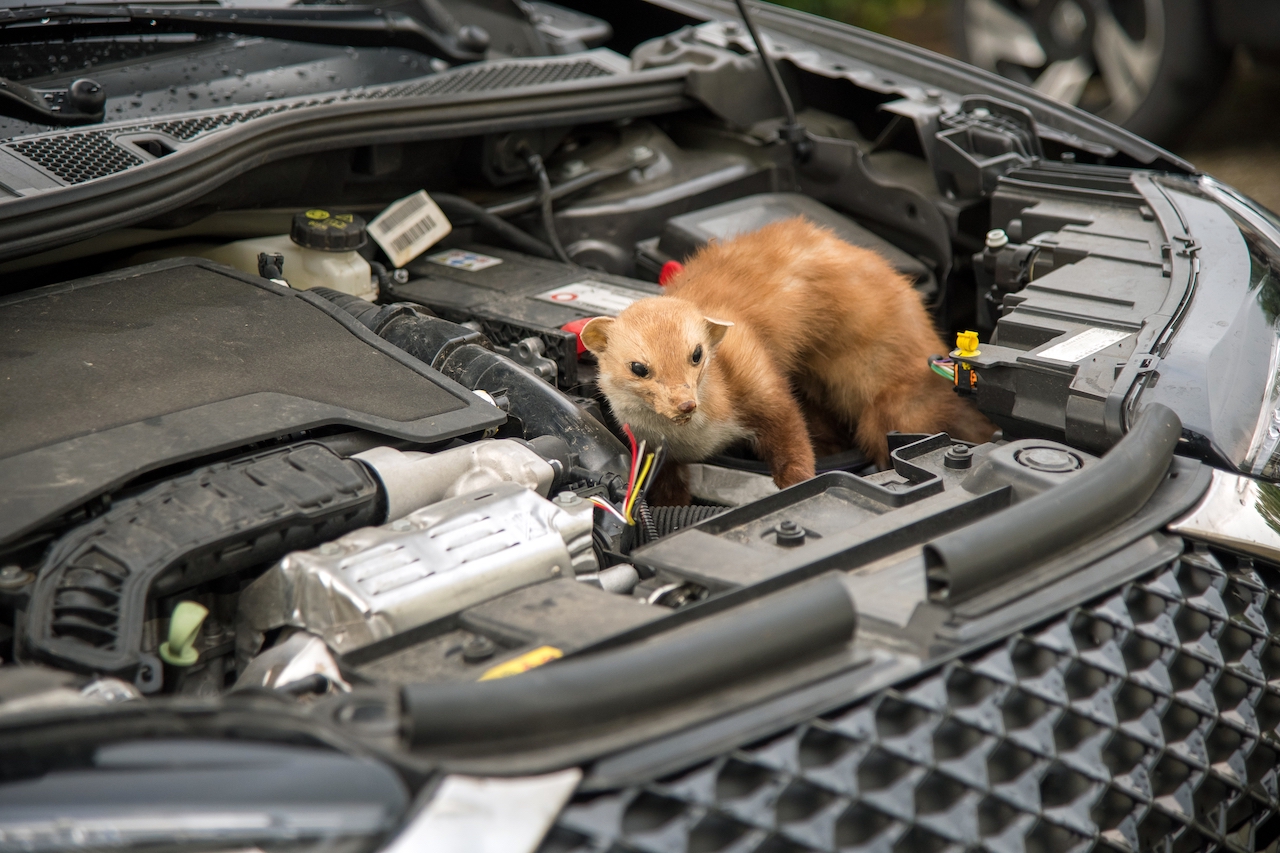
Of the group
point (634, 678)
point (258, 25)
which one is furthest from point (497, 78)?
point (634, 678)

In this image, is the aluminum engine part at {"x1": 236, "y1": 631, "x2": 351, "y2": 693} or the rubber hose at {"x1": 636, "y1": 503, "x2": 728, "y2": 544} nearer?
the aluminum engine part at {"x1": 236, "y1": 631, "x2": 351, "y2": 693}

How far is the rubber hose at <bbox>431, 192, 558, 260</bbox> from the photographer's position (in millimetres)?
2812

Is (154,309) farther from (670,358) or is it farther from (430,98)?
(670,358)

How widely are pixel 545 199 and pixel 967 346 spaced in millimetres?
1275

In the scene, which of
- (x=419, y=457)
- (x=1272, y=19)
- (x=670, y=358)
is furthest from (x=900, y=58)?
(x=1272, y=19)

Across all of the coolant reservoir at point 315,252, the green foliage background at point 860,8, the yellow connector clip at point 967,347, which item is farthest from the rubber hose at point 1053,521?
the green foliage background at point 860,8

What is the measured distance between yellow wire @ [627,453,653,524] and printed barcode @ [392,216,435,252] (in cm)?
94

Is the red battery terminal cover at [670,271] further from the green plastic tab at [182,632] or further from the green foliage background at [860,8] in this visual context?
the green foliage background at [860,8]

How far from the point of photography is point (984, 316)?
8.79 ft

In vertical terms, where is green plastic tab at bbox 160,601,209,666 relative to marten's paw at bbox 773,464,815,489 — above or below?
above

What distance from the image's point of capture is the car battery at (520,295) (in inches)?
96.0

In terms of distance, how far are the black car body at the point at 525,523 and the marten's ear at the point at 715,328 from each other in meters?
0.24

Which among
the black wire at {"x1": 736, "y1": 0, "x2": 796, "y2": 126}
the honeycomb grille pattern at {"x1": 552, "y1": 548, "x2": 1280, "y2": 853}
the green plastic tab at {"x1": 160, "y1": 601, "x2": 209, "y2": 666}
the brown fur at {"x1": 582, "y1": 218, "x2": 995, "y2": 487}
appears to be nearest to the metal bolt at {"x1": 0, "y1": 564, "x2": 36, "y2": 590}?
the green plastic tab at {"x1": 160, "y1": 601, "x2": 209, "y2": 666}

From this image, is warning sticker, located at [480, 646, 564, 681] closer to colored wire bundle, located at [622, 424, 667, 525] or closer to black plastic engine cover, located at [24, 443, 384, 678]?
black plastic engine cover, located at [24, 443, 384, 678]
